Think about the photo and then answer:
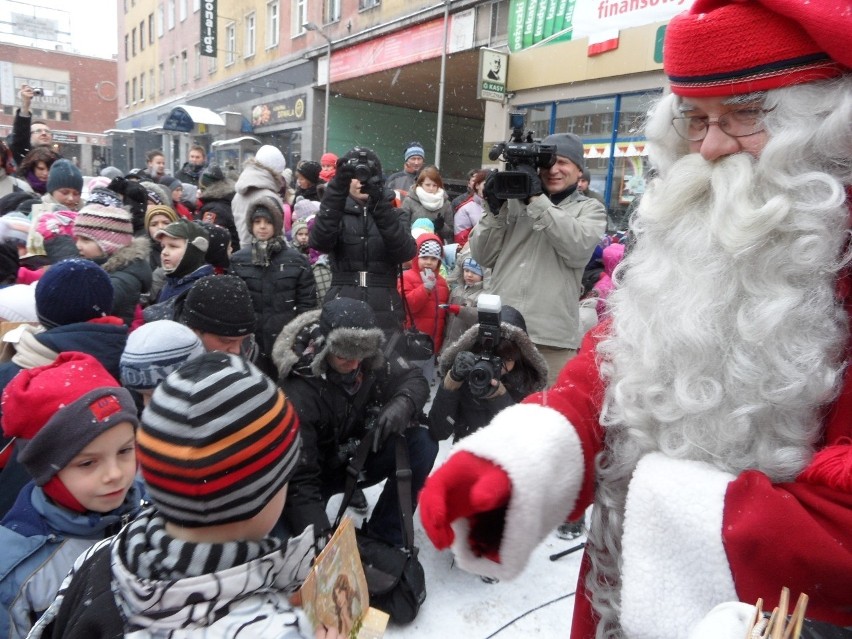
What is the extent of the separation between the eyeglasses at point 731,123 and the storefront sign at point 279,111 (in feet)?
55.0

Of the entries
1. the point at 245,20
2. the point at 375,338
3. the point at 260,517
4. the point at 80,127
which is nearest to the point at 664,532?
the point at 260,517

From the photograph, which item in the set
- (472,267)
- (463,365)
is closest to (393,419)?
(463,365)

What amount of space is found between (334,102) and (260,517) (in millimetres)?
16562

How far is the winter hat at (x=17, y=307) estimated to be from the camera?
2537mm

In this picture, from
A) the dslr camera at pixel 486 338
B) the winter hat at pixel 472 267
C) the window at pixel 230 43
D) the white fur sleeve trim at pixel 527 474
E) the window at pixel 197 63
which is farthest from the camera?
the window at pixel 197 63

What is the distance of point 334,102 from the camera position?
52.8ft

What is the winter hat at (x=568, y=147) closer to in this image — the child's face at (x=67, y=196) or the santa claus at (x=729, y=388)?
the santa claus at (x=729, y=388)

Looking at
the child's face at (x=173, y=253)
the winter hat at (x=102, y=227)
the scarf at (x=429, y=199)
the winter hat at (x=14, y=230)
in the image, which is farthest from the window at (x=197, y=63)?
the child's face at (x=173, y=253)

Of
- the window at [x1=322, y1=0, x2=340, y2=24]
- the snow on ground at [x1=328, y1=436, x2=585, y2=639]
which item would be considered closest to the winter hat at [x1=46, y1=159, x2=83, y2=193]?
the snow on ground at [x1=328, y1=436, x2=585, y2=639]

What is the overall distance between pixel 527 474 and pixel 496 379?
A: 170 centimetres

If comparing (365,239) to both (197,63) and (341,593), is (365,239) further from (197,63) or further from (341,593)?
(197,63)

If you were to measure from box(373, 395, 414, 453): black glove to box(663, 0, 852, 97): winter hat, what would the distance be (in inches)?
76.9

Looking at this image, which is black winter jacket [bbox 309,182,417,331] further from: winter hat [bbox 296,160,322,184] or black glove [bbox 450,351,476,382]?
winter hat [bbox 296,160,322,184]

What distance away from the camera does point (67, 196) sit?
167 inches
